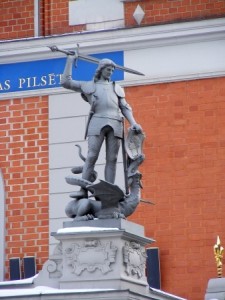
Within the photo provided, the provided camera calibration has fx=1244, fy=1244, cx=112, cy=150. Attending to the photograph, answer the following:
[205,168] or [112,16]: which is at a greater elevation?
[112,16]

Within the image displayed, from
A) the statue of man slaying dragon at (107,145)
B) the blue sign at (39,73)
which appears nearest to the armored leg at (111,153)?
the statue of man slaying dragon at (107,145)

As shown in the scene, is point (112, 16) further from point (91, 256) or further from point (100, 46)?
point (91, 256)

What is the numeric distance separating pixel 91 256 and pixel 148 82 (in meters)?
4.73

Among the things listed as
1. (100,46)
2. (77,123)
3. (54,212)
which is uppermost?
(100,46)

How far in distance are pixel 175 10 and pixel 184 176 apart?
2.45m

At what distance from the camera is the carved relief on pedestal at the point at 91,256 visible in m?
13.3

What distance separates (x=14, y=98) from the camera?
18109 millimetres

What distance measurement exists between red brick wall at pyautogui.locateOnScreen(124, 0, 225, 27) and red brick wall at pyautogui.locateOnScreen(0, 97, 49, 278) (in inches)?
74.2

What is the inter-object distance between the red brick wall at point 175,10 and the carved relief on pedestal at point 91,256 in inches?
204

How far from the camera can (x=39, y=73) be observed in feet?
59.2

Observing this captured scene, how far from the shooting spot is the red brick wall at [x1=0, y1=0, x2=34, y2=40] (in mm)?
18391

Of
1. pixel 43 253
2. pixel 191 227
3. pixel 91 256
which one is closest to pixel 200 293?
pixel 191 227

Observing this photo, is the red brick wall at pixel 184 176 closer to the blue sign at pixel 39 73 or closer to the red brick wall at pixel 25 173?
the blue sign at pixel 39 73

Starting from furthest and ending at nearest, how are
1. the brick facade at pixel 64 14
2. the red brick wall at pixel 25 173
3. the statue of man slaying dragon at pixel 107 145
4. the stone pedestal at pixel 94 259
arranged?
1. the brick facade at pixel 64 14
2. the red brick wall at pixel 25 173
3. the statue of man slaying dragon at pixel 107 145
4. the stone pedestal at pixel 94 259
